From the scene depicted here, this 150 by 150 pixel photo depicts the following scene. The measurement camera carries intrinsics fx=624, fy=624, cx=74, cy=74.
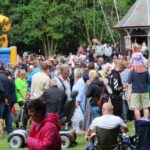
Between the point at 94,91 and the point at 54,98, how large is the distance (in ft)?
3.84

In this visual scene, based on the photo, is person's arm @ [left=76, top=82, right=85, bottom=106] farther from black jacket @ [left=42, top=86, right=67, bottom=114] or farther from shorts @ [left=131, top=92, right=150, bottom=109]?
black jacket @ [left=42, top=86, right=67, bottom=114]

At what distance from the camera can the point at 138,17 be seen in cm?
4688

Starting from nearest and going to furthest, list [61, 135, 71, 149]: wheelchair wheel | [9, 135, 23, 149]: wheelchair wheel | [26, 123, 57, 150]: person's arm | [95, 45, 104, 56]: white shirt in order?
1. [26, 123, 57, 150]: person's arm
2. [61, 135, 71, 149]: wheelchair wheel
3. [9, 135, 23, 149]: wheelchair wheel
4. [95, 45, 104, 56]: white shirt

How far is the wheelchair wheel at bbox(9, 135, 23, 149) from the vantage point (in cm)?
1316

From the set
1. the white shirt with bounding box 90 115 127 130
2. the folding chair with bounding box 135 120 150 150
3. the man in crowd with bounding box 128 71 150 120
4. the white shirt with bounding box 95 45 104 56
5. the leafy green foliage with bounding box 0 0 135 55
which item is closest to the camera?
the folding chair with bounding box 135 120 150 150

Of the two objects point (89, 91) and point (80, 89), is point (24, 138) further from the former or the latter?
point (80, 89)

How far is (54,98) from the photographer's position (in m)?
13.3

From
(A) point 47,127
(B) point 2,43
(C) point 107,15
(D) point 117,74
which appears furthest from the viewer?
(C) point 107,15

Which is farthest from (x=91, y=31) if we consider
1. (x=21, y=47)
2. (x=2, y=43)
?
(x=2, y=43)

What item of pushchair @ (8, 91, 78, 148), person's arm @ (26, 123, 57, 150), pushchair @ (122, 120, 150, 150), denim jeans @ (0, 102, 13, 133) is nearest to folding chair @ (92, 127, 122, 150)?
pushchair @ (122, 120, 150, 150)

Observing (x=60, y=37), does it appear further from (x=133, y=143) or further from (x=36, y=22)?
(x=133, y=143)

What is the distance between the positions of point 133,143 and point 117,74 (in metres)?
5.36

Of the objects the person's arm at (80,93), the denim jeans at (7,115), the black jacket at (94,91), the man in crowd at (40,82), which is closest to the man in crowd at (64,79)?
the man in crowd at (40,82)

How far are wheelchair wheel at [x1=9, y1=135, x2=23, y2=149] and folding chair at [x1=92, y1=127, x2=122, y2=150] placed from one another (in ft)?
9.81
